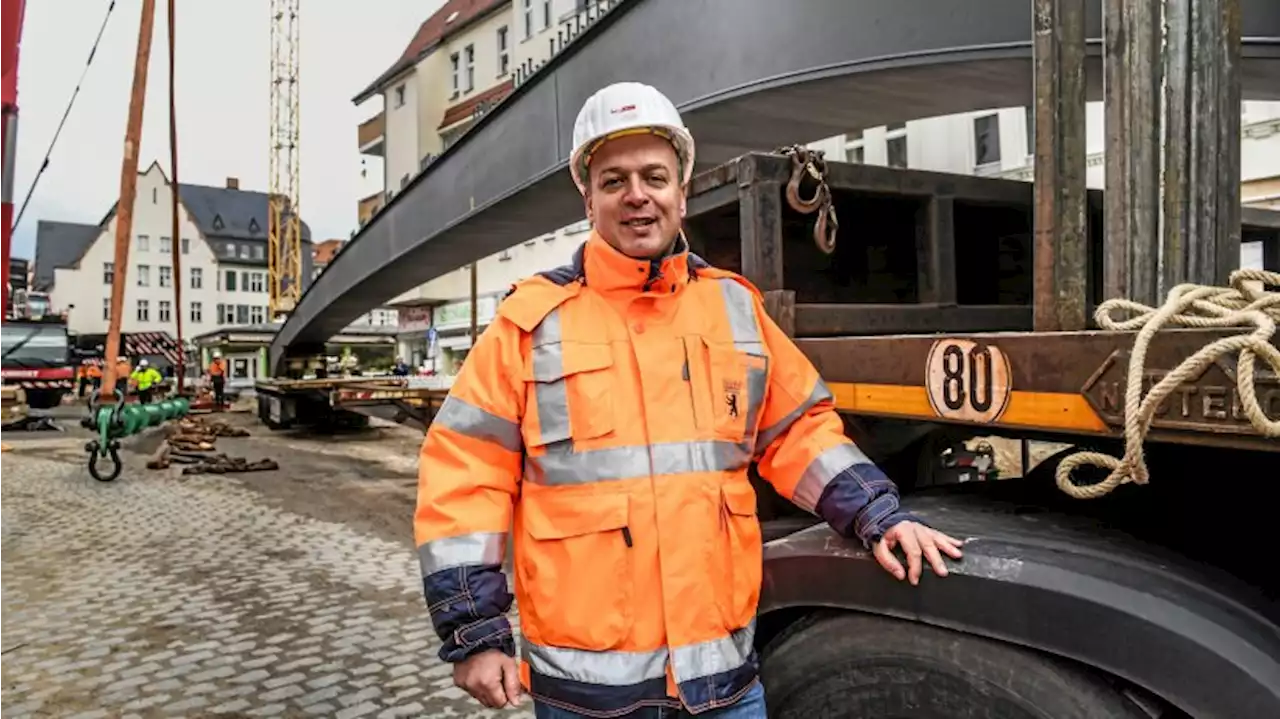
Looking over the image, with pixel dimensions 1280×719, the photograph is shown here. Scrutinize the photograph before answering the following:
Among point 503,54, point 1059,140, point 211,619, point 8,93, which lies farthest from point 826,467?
point 503,54

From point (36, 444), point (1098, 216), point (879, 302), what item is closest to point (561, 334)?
point (879, 302)

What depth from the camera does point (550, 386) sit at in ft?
5.86

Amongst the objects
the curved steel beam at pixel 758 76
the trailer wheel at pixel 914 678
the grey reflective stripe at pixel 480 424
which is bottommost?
the trailer wheel at pixel 914 678

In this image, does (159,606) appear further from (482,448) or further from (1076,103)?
(1076,103)

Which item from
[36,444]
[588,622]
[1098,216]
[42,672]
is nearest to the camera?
[588,622]

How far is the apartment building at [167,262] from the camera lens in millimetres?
61031

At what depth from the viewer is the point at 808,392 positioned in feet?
6.50

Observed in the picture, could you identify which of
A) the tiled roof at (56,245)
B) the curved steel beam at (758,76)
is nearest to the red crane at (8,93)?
the curved steel beam at (758,76)

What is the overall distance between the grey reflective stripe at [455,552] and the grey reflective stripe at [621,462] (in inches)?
6.7

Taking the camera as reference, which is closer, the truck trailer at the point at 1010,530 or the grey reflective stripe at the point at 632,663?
the truck trailer at the point at 1010,530

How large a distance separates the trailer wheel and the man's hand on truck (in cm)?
13

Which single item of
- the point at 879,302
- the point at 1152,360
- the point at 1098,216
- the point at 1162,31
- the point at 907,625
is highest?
the point at 1162,31

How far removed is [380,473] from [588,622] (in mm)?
10535

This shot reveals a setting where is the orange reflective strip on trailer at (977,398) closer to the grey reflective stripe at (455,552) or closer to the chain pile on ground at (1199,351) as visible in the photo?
the chain pile on ground at (1199,351)
